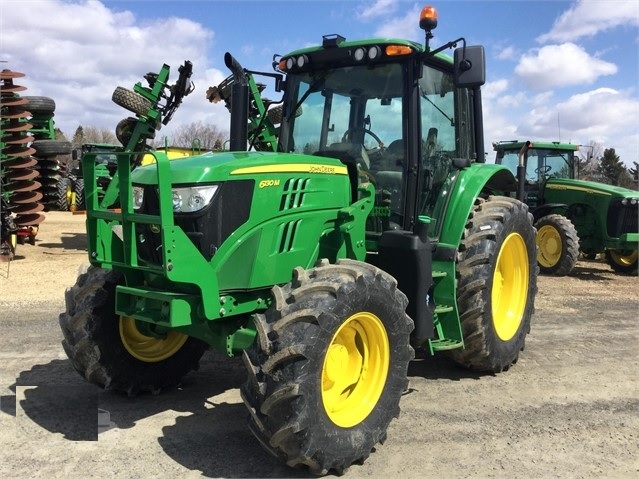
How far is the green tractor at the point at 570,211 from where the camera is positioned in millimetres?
9969

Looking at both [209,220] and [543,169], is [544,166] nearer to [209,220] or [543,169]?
[543,169]

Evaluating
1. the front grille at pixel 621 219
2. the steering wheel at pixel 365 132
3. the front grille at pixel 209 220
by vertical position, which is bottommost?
the front grille at pixel 621 219

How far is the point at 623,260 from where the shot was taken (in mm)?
10898

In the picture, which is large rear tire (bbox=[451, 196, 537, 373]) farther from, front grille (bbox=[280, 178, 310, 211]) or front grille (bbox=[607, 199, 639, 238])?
front grille (bbox=[607, 199, 639, 238])

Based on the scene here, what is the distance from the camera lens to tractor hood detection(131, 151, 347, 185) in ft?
11.1

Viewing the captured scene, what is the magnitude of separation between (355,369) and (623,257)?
913 centimetres

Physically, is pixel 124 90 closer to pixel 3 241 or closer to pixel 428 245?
pixel 3 241

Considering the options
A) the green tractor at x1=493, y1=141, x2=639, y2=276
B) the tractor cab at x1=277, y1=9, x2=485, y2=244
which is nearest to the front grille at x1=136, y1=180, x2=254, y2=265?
the tractor cab at x1=277, y1=9, x2=485, y2=244

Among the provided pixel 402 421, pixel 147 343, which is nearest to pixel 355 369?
pixel 402 421

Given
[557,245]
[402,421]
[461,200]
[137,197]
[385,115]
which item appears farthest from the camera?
[557,245]

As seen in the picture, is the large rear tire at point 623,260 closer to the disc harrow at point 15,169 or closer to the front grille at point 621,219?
the front grille at point 621,219

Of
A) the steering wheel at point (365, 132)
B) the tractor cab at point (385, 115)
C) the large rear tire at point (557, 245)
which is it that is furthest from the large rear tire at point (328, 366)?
the large rear tire at point (557, 245)

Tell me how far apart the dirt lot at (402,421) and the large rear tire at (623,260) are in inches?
211

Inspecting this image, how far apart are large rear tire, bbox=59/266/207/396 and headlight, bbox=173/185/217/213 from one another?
3.15ft
